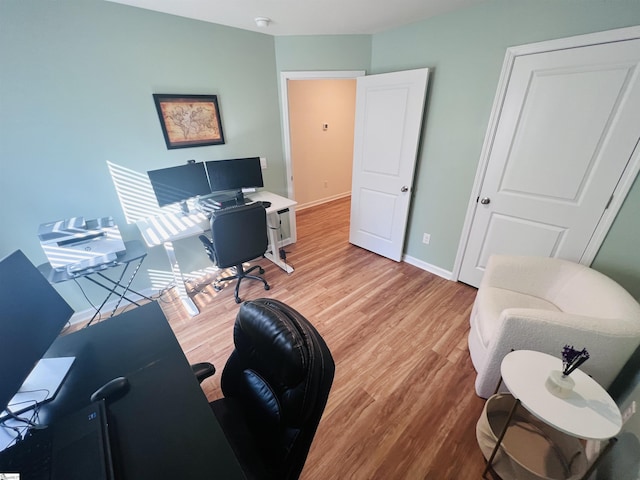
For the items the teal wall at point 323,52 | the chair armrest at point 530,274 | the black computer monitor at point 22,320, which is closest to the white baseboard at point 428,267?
the chair armrest at point 530,274

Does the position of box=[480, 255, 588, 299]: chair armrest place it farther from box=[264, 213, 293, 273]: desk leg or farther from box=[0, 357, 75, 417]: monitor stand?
box=[0, 357, 75, 417]: monitor stand

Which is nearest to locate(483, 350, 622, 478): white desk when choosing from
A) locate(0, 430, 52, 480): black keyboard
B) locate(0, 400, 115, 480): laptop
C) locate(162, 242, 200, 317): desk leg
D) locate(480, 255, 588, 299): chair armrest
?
locate(480, 255, 588, 299): chair armrest

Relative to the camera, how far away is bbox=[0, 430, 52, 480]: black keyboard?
61 centimetres

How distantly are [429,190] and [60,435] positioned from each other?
2902 millimetres

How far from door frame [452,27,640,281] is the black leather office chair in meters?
2.24

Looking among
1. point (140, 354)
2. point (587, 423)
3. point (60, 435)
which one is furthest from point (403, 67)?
point (60, 435)

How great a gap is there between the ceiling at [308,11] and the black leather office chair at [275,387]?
88.4 inches

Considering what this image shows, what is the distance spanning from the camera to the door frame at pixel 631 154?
5.09ft

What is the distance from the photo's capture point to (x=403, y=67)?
2521 mm

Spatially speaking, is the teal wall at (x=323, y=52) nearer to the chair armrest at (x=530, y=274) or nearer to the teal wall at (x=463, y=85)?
the teal wall at (x=463, y=85)

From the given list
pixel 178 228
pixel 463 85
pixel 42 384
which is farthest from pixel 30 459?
pixel 463 85

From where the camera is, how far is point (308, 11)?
2.02 metres

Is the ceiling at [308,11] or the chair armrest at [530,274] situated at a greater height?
the ceiling at [308,11]

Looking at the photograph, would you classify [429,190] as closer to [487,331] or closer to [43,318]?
[487,331]
